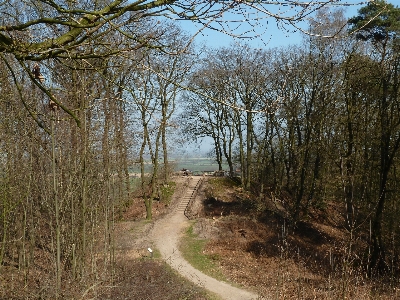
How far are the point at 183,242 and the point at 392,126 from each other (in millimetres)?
9097

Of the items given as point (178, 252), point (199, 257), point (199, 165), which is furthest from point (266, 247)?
point (199, 165)

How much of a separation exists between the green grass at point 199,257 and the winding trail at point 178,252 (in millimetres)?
235

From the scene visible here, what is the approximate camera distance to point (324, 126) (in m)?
17.8

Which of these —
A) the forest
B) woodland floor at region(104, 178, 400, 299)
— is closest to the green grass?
woodland floor at region(104, 178, 400, 299)

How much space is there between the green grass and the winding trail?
0.24m

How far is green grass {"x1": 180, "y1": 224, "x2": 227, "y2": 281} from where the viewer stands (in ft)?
44.7

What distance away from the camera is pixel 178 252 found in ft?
51.3

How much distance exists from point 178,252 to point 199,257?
0.96m

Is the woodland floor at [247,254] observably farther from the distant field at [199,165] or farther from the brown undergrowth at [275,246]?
the distant field at [199,165]

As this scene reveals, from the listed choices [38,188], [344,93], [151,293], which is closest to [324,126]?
[344,93]

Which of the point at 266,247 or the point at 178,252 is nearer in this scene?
the point at 178,252

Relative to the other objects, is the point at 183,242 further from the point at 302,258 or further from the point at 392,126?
the point at 392,126

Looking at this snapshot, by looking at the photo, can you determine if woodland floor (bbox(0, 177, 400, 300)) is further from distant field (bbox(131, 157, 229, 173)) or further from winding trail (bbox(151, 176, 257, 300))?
distant field (bbox(131, 157, 229, 173))

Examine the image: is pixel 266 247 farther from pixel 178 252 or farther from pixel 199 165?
pixel 199 165
